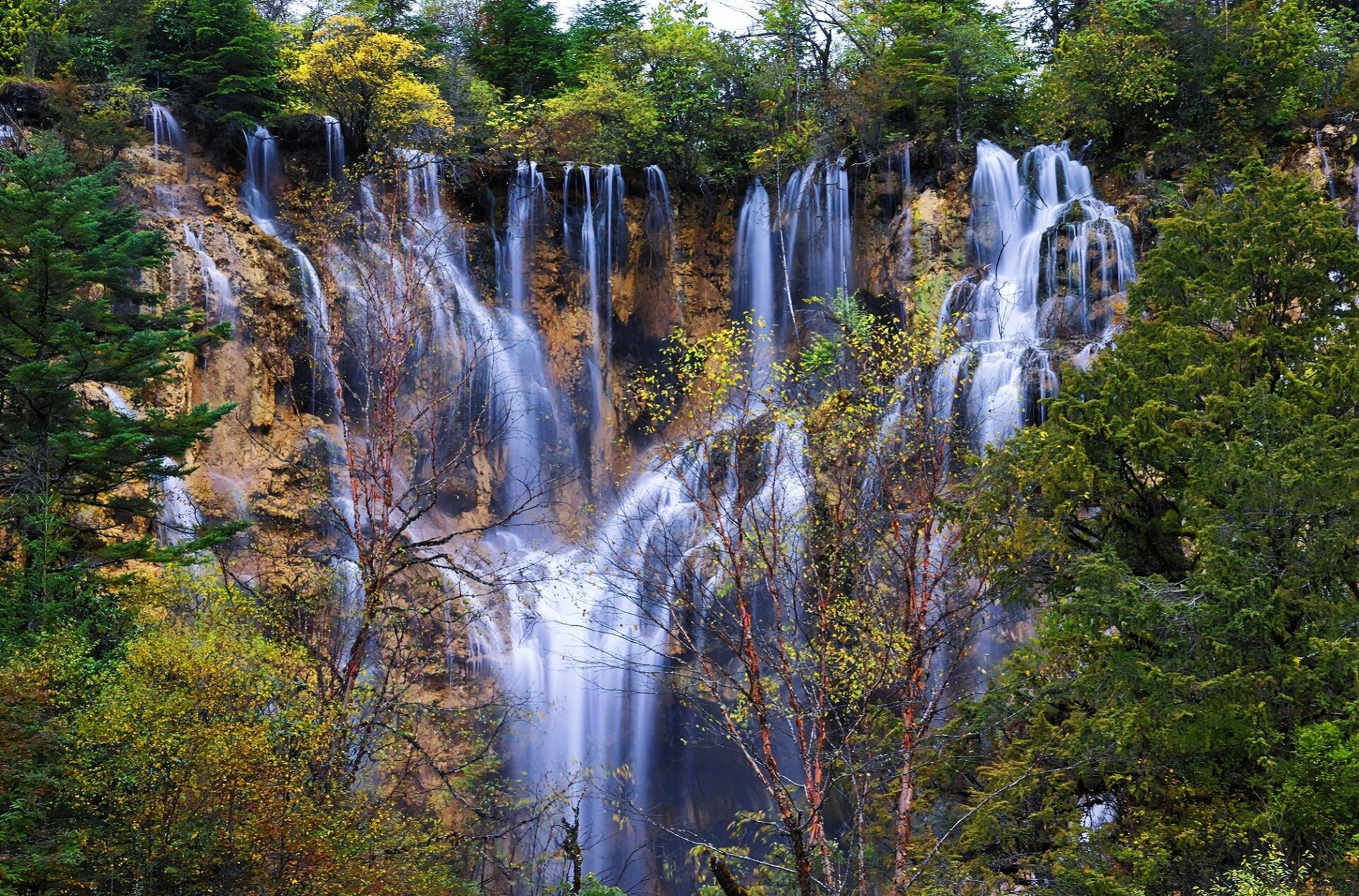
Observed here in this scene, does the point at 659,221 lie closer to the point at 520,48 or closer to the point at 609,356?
the point at 609,356

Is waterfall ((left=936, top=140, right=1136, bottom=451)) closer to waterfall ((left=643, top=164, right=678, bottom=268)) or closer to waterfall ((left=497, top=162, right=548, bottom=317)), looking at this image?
waterfall ((left=643, top=164, right=678, bottom=268))

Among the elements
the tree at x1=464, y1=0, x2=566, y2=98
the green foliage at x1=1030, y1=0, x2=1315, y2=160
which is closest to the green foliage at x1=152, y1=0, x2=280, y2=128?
the tree at x1=464, y1=0, x2=566, y2=98

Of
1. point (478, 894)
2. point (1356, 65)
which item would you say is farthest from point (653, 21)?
point (478, 894)

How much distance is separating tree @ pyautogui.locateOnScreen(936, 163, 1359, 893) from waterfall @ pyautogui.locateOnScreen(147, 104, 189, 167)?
21.3m

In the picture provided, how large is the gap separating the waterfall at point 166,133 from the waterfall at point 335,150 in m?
3.14

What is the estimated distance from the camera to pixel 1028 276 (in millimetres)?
23859

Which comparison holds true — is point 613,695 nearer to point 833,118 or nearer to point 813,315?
point 813,315

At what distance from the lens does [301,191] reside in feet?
86.7

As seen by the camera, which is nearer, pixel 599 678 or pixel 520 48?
pixel 599 678

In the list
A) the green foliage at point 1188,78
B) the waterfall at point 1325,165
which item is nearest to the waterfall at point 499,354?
the green foliage at point 1188,78

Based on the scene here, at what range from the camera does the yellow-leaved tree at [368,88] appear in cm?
2736

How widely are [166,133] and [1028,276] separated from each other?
63.6 feet

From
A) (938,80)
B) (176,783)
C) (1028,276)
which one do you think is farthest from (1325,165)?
(176,783)

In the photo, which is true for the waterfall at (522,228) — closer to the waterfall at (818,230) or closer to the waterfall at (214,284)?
the waterfall at (818,230)
